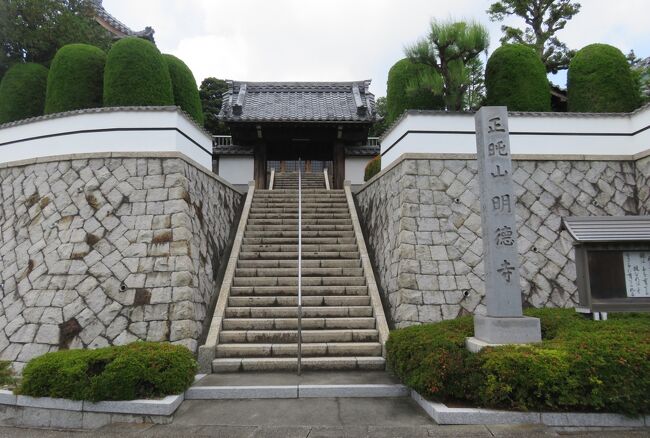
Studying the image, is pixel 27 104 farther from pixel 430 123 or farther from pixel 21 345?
pixel 430 123

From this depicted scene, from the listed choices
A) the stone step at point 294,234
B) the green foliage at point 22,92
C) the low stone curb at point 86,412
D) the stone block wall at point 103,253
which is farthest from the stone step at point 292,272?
the green foliage at point 22,92

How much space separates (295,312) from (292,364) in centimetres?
136

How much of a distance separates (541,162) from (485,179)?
4.27 m

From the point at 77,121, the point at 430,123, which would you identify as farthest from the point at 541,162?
the point at 77,121

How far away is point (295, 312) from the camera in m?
7.48

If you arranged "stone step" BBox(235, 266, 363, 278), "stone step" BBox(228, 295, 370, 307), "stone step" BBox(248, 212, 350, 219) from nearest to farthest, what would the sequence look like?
"stone step" BBox(228, 295, 370, 307)
"stone step" BBox(235, 266, 363, 278)
"stone step" BBox(248, 212, 350, 219)

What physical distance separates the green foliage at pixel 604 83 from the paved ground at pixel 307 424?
26.9 ft

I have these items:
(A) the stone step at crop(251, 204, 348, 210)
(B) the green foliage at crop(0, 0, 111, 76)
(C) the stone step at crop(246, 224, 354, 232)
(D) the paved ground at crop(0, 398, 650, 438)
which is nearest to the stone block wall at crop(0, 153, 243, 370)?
(C) the stone step at crop(246, 224, 354, 232)

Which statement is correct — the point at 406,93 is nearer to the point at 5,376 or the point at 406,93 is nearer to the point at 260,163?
the point at 260,163

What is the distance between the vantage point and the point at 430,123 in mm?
8672

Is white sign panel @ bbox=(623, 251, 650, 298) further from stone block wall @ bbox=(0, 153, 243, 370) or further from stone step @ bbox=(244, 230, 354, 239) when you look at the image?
stone block wall @ bbox=(0, 153, 243, 370)

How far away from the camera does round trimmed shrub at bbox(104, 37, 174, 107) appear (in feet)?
28.3

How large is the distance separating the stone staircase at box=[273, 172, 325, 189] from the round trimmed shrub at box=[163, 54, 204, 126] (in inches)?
289

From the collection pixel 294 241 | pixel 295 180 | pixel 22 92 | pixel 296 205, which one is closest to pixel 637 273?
pixel 294 241
